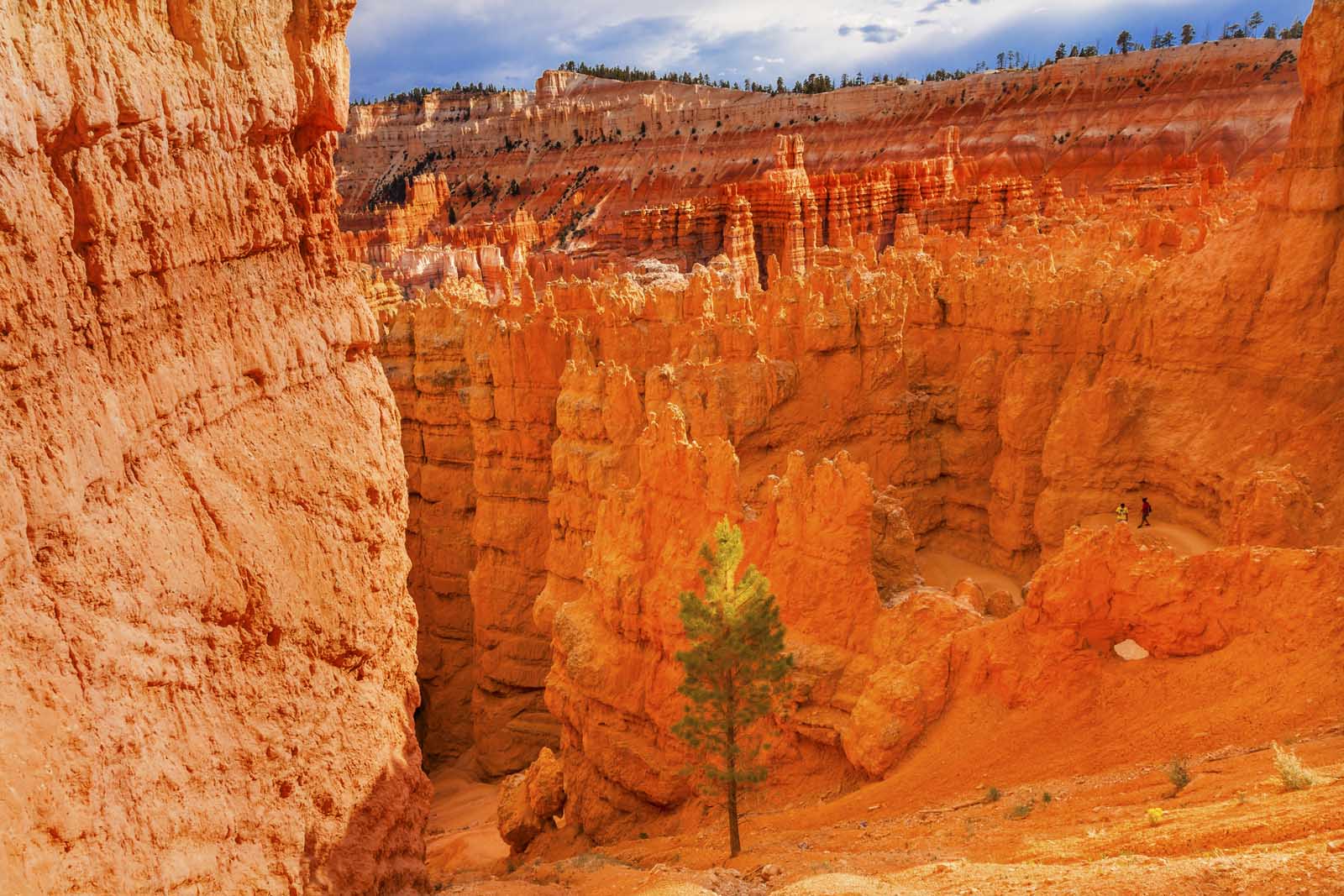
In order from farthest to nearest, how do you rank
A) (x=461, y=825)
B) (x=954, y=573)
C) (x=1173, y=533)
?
1. (x=954, y=573)
2. (x=461, y=825)
3. (x=1173, y=533)

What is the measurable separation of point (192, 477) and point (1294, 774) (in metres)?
6.24

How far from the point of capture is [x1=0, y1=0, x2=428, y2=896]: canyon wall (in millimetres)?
3822

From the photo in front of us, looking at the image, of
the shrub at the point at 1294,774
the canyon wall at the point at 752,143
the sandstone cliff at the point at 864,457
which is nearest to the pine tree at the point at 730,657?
the sandstone cliff at the point at 864,457

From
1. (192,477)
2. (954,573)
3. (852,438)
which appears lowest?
(954,573)

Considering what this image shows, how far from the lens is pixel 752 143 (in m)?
71.1

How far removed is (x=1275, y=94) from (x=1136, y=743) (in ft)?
197

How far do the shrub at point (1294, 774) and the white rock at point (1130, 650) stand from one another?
3273 millimetres

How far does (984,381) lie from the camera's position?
17438 mm

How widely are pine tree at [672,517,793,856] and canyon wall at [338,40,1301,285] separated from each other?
110ft

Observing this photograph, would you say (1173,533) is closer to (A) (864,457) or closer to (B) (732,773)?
(A) (864,457)

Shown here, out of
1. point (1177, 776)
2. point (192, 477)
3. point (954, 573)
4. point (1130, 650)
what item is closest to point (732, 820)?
point (1177, 776)

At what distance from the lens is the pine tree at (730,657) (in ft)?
29.9

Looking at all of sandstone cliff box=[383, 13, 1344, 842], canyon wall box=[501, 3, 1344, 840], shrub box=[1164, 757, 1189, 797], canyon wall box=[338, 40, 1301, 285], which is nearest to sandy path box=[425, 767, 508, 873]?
sandstone cliff box=[383, 13, 1344, 842]

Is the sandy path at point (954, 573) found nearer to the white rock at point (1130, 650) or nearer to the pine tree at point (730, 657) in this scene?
the white rock at point (1130, 650)
